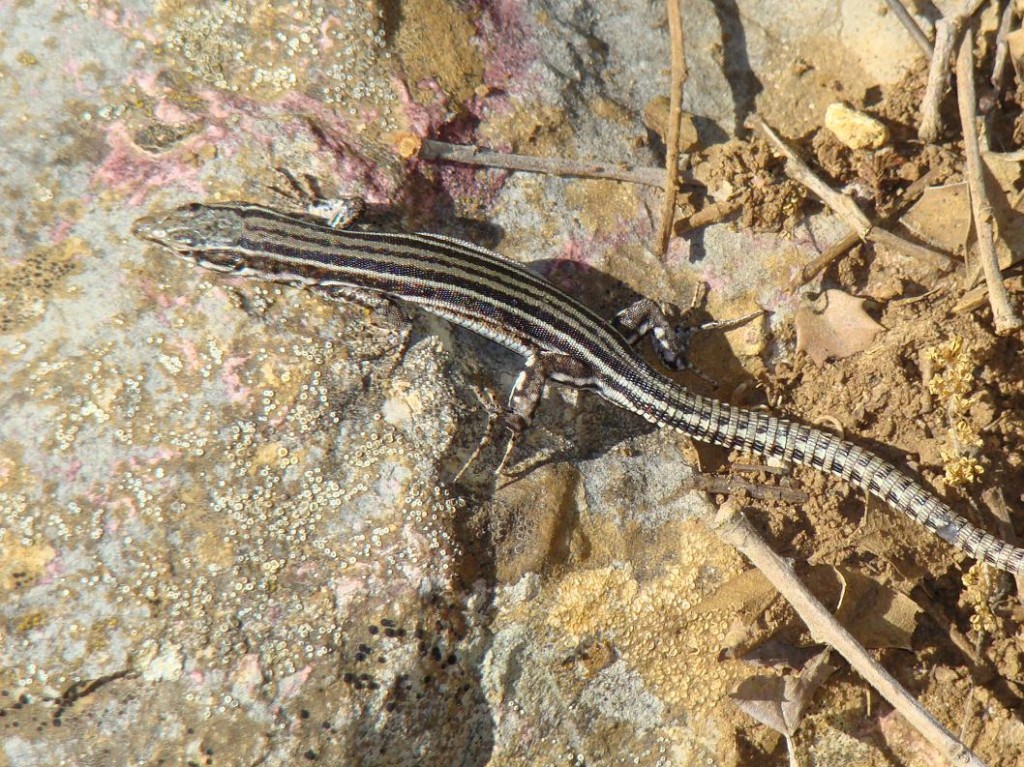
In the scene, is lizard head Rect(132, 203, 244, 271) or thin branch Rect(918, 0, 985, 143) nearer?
lizard head Rect(132, 203, 244, 271)

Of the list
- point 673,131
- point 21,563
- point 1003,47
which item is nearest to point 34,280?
point 21,563

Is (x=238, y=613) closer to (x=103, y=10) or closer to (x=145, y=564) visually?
(x=145, y=564)

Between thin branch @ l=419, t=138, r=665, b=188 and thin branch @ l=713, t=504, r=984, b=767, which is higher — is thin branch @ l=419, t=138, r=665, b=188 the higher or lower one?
the higher one

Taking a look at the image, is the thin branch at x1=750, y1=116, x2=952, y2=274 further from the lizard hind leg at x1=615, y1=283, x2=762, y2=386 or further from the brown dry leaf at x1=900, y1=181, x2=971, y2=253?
the lizard hind leg at x1=615, y1=283, x2=762, y2=386

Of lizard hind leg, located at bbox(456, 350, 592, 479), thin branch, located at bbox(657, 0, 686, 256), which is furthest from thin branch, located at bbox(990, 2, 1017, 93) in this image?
lizard hind leg, located at bbox(456, 350, 592, 479)

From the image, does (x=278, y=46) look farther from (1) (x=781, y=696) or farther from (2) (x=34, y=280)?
(1) (x=781, y=696)

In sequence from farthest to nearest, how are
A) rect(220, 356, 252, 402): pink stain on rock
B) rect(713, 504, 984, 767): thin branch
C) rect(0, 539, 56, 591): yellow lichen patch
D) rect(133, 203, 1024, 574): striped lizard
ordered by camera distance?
rect(133, 203, 1024, 574): striped lizard < rect(220, 356, 252, 402): pink stain on rock < rect(713, 504, 984, 767): thin branch < rect(0, 539, 56, 591): yellow lichen patch

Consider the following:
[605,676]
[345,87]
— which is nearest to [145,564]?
[605,676]
